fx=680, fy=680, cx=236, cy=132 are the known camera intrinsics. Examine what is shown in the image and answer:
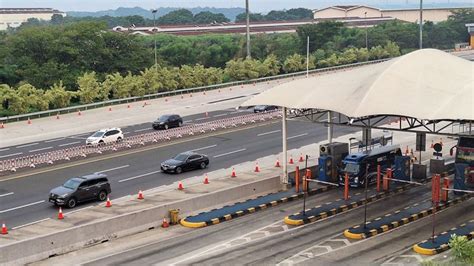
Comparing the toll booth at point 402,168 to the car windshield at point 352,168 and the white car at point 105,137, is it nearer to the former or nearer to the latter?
the car windshield at point 352,168

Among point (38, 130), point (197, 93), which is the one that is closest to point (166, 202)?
point (38, 130)

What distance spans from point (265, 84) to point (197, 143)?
40.6 m

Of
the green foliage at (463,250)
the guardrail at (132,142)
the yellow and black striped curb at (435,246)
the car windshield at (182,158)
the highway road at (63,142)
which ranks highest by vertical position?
the green foliage at (463,250)

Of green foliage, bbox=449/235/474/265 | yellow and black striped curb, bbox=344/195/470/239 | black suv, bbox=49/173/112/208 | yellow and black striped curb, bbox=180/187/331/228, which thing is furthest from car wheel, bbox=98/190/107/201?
green foliage, bbox=449/235/474/265

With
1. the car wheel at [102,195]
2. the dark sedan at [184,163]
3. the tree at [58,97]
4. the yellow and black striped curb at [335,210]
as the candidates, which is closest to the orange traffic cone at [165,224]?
the yellow and black striped curb at [335,210]

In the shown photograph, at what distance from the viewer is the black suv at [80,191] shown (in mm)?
35219

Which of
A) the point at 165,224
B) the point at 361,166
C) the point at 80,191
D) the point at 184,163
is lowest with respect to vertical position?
the point at 165,224

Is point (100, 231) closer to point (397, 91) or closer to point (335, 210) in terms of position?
point (335, 210)

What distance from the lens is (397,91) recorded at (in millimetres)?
33125

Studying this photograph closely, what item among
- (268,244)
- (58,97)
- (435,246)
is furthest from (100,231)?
(58,97)

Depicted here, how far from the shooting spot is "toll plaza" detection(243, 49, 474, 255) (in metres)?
30.8

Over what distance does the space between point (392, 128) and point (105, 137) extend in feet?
82.3

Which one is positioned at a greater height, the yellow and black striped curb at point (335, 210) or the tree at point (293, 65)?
the tree at point (293, 65)

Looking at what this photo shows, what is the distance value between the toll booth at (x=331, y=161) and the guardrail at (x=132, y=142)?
58.9 ft
